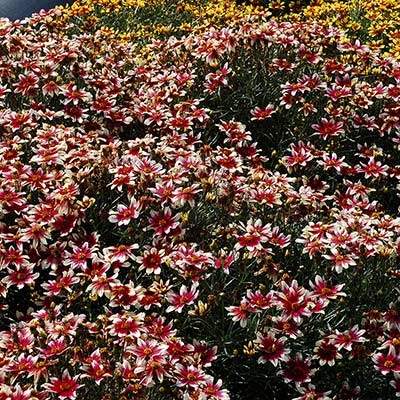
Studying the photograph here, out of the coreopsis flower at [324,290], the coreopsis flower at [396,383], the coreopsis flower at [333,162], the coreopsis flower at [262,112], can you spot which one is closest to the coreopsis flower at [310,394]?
the coreopsis flower at [396,383]

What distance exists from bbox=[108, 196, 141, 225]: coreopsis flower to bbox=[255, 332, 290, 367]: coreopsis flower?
2.74 feet

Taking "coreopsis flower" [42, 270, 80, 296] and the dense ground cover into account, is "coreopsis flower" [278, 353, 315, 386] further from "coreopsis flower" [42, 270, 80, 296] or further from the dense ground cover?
"coreopsis flower" [42, 270, 80, 296]

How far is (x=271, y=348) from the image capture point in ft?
9.93

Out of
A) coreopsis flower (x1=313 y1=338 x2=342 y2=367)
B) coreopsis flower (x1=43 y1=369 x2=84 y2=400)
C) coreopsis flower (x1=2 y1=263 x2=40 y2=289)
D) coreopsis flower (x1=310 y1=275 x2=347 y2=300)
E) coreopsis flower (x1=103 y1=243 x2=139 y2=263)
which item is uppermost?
coreopsis flower (x1=103 y1=243 x2=139 y2=263)

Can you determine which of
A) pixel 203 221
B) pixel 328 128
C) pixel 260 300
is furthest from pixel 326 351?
pixel 328 128

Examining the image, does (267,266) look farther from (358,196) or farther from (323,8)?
(323,8)

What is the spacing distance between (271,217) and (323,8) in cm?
388

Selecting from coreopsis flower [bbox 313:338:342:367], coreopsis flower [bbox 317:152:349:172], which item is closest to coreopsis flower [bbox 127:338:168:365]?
coreopsis flower [bbox 313:338:342:367]

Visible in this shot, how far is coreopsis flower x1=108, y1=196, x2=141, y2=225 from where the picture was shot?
3.47 m

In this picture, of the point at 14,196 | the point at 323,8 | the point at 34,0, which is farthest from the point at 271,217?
the point at 34,0

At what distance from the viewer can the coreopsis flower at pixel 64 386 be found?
2686mm

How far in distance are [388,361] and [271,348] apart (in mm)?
471

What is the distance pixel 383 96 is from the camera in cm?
467

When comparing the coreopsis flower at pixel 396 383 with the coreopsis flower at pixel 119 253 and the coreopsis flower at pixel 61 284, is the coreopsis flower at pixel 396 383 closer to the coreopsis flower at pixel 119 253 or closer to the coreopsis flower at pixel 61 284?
the coreopsis flower at pixel 119 253
